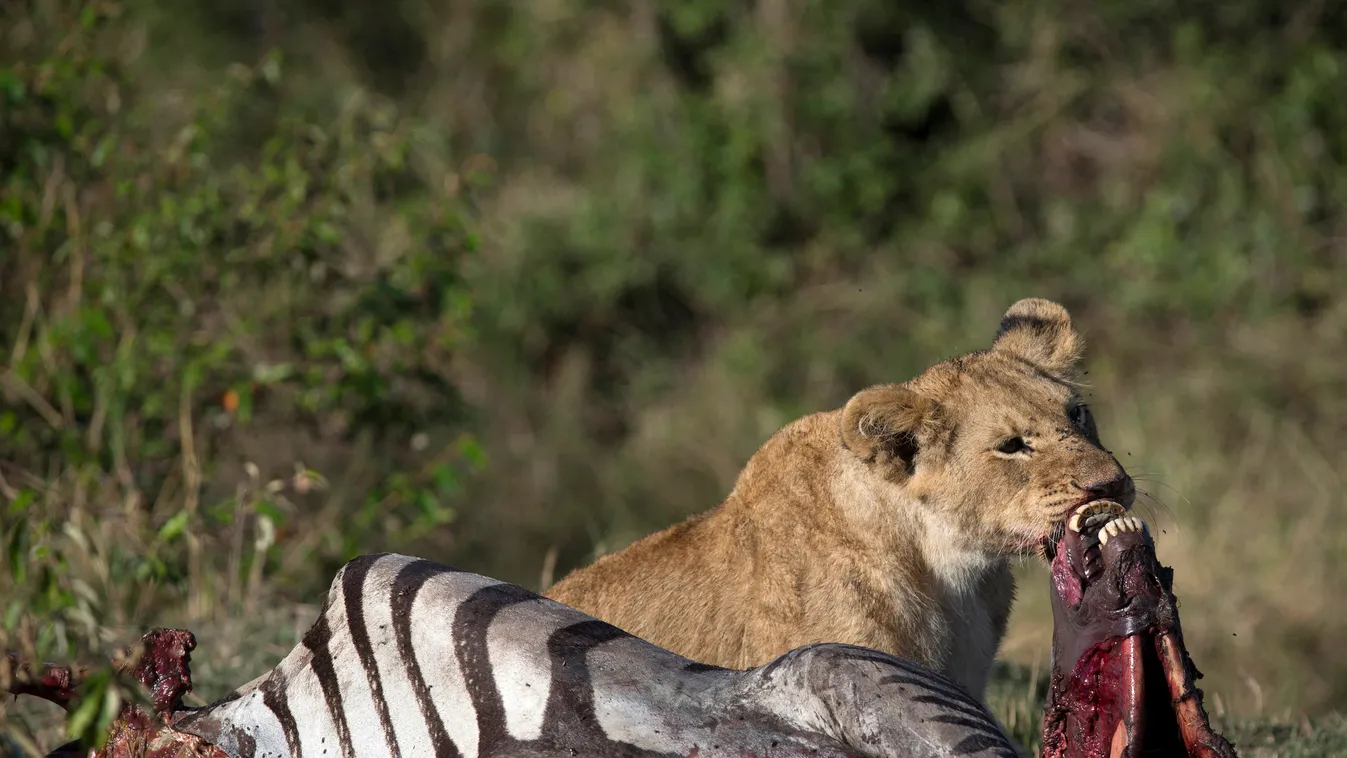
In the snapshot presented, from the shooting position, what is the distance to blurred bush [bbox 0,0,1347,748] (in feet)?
23.3

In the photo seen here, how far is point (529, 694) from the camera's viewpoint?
2934 mm

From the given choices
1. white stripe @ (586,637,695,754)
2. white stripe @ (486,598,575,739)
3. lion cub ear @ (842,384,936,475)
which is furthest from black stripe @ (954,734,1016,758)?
lion cub ear @ (842,384,936,475)

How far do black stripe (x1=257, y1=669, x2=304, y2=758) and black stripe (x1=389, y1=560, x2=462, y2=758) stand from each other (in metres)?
0.25

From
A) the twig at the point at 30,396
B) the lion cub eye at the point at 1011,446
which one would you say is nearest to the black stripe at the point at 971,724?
the lion cub eye at the point at 1011,446

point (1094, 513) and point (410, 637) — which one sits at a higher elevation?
point (1094, 513)

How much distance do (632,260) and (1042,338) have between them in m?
7.96

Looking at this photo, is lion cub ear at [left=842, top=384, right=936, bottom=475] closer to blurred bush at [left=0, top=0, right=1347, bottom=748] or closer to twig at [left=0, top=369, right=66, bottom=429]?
blurred bush at [left=0, top=0, right=1347, bottom=748]

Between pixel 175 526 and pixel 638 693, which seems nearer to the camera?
pixel 638 693

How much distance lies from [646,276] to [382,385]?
575cm

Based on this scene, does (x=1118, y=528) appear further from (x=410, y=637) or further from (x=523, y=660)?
(x=410, y=637)

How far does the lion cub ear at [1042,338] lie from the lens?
189 inches

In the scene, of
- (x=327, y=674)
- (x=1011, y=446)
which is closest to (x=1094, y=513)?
(x=1011, y=446)

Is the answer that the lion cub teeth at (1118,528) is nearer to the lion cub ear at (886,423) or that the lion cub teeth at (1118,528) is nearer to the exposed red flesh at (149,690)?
the lion cub ear at (886,423)

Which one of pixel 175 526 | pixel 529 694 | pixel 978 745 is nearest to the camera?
pixel 978 745
